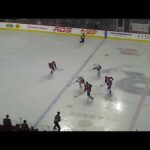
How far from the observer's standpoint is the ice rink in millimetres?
10297

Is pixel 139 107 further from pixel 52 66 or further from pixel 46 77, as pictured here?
pixel 52 66

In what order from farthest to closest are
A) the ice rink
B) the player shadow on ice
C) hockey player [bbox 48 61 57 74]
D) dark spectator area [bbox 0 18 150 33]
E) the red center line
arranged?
dark spectator area [bbox 0 18 150 33]
hockey player [bbox 48 61 57 74]
the player shadow on ice
the ice rink
the red center line

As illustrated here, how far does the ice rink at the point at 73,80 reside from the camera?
33.8 ft

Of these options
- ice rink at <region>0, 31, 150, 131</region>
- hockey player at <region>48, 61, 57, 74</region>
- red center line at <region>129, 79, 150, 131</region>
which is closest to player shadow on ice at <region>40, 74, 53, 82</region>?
ice rink at <region>0, 31, 150, 131</region>

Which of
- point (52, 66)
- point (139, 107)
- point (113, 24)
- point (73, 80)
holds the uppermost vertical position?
point (113, 24)

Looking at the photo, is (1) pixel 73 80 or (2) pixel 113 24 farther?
(2) pixel 113 24

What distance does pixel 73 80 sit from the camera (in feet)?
43.0

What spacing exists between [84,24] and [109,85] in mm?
8529

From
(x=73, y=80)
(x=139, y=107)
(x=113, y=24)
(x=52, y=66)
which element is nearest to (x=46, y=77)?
(x=52, y=66)

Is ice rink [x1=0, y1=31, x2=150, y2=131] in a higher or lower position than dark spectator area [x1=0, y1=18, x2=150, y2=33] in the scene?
lower

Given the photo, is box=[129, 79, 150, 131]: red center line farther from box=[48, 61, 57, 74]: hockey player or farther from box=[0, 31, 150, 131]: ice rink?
box=[48, 61, 57, 74]: hockey player

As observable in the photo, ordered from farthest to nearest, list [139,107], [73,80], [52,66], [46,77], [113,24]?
[113,24]
[52,66]
[46,77]
[73,80]
[139,107]

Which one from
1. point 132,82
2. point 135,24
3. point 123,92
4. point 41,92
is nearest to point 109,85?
point 123,92
